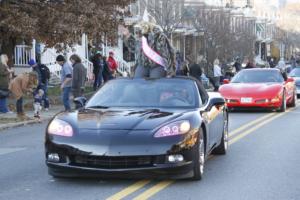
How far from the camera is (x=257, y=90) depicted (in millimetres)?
18297

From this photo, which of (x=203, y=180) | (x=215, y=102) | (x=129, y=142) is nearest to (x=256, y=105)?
(x=215, y=102)

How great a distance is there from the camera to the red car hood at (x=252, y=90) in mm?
18188

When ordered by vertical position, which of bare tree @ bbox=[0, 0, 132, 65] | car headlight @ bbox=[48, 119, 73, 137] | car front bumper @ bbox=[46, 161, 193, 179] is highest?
bare tree @ bbox=[0, 0, 132, 65]

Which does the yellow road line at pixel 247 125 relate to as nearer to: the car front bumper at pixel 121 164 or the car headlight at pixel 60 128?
the car front bumper at pixel 121 164

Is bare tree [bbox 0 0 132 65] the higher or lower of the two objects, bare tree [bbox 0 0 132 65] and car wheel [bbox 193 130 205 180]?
the higher

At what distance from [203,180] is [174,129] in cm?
83

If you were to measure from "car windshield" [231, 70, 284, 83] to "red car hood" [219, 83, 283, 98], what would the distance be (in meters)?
0.47

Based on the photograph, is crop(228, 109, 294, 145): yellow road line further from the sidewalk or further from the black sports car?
the sidewalk

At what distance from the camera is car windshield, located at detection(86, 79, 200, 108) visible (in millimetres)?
8602

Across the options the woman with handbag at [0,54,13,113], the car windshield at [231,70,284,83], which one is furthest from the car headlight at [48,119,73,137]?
the car windshield at [231,70,284,83]

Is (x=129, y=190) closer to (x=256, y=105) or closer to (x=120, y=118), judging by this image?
(x=120, y=118)

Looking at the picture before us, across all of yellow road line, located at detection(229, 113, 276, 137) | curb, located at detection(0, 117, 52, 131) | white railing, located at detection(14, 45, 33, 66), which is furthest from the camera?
white railing, located at detection(14, 45, 33, 66)

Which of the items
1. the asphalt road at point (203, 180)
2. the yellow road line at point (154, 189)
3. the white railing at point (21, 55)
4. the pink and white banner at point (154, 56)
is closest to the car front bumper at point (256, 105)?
the asphalt road at point (203, 180)

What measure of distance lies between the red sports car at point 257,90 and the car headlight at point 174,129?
1083 cm
